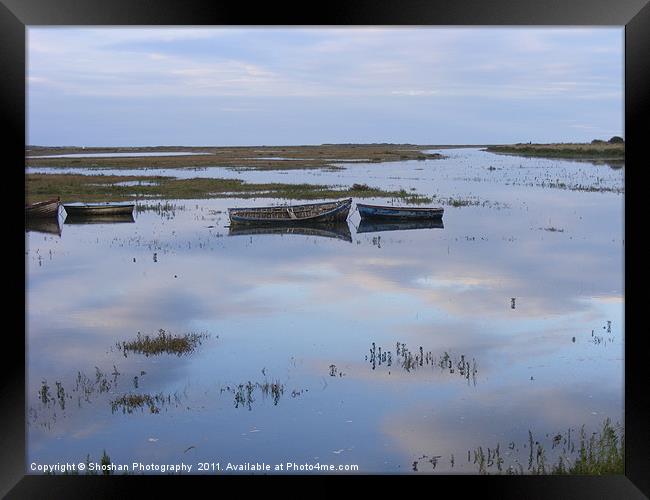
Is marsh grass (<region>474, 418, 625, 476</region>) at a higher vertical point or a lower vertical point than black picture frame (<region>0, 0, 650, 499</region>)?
lower

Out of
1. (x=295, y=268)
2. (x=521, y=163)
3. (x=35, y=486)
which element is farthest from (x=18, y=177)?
(x=521, y=163)

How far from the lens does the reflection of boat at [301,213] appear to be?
25062 millimetres

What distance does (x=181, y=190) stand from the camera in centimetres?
3512

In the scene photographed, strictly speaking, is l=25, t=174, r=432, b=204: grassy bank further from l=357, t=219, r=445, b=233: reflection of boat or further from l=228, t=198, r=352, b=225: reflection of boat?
l=228, t=198, r=352, b=225: reflection of boat

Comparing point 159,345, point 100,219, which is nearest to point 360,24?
point 159,345

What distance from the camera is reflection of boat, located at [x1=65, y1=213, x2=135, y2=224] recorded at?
26484 mm

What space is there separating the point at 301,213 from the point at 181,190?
36.5 ft

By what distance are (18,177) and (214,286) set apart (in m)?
11.7

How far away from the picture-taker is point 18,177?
226 inches

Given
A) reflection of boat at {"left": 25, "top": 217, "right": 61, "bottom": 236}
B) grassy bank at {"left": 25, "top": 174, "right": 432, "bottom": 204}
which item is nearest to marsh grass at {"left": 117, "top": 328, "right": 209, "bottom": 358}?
reflection of boat at {"left": 25, "top": 217, "right": 61, "bottom": 236}

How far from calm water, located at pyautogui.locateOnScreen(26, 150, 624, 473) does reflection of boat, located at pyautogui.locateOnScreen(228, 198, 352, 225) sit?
25.4 inches

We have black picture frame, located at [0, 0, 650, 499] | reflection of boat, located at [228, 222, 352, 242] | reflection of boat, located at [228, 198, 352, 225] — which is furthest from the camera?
reflection of boat, located at [228, 198, 352, 225]

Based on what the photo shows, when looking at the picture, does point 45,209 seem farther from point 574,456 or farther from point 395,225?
point 574,456

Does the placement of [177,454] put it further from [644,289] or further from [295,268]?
[295,268]
